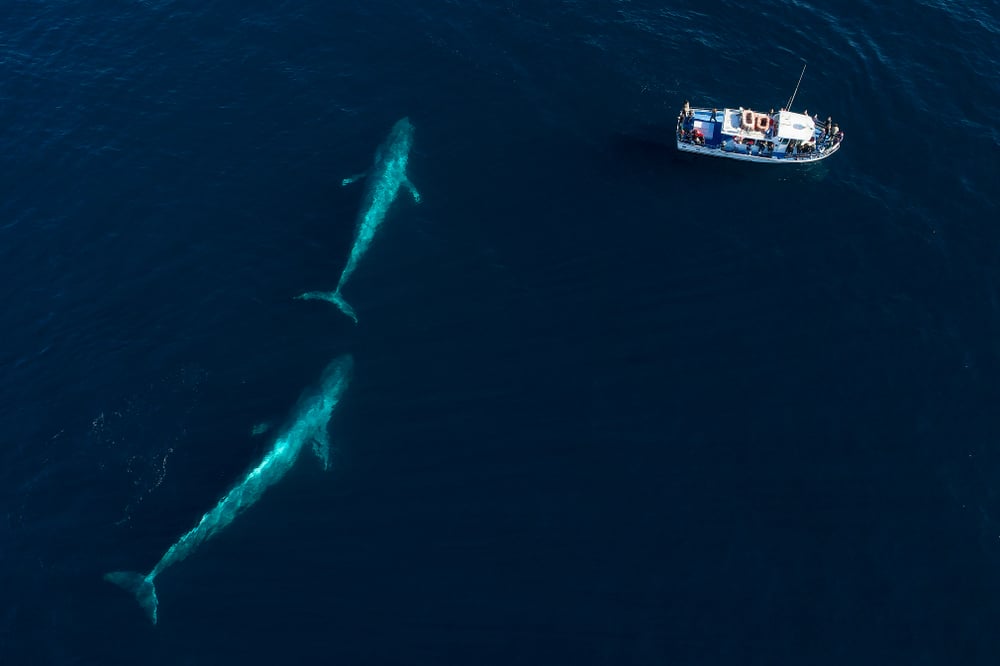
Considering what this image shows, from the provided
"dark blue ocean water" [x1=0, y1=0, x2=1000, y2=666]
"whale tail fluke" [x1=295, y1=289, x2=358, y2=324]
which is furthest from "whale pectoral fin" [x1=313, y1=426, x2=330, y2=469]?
"whale tail fluke" [x1=295, y1=289, x2=358, y2=324]

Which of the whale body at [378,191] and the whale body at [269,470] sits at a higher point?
the whale body at [378,191]

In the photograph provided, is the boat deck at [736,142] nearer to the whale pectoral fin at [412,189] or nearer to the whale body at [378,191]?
the whale pectoral fin at [412,189]

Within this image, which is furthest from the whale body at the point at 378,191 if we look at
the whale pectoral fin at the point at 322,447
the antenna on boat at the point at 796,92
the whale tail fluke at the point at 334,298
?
the antenna on boat at the point at 796,92

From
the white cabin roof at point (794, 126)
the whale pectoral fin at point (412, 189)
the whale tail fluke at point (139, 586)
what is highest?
the white cabin roof at point (794, 126)

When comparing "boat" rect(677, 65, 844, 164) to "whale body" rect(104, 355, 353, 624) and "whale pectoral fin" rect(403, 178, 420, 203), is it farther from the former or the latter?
"whale body" rect(104, 355, 353, 624)

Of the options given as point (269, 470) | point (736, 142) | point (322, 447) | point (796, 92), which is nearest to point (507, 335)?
point (322, 447)

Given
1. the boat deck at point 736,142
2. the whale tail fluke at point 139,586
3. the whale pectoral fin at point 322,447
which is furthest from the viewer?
the boat deck at point 736,142
